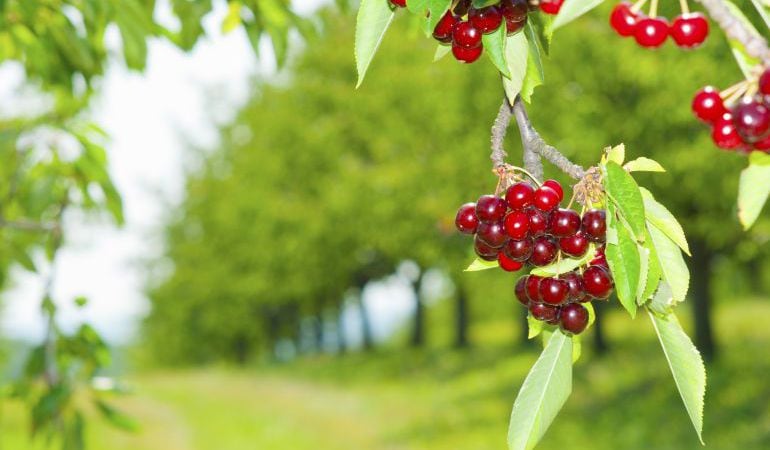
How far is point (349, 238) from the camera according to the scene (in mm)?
32000

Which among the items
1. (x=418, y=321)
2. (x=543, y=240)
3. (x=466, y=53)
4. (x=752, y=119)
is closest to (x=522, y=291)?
(x=543, y=240)

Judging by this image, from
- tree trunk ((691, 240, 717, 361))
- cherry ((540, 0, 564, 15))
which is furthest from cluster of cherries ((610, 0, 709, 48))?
tree trunk ((691, 240, 717, 361))

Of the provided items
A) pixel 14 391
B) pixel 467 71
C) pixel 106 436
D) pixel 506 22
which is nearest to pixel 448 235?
pixel 467 71

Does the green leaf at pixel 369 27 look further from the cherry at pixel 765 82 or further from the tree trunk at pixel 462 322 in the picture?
the tree trunk at pixel 462 322

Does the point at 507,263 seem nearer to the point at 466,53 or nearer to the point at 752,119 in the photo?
the point at 466,53

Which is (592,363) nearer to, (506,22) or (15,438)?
(15,438)

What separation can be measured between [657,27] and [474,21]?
0.41 m

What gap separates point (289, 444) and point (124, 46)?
15468 mm

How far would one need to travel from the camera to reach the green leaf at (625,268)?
1.62 meters

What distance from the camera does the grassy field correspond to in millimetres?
17250

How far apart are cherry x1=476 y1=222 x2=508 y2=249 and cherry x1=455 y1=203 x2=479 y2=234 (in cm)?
6

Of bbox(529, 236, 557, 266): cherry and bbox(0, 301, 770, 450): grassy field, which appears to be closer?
bbox(529, 236, 557, 266): cherry

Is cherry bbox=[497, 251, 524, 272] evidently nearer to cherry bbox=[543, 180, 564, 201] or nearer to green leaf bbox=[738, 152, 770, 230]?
cherry bbox=[543, 180, 564, 201]

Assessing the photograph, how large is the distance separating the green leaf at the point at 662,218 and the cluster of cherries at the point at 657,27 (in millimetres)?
347
